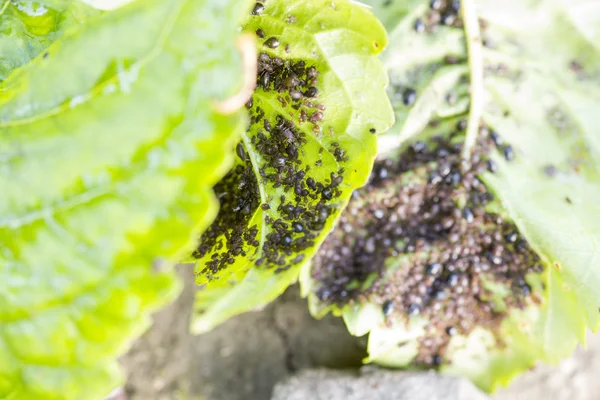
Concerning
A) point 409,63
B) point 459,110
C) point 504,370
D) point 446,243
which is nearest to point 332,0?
point 409,63

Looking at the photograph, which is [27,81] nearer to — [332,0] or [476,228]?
[332,0]

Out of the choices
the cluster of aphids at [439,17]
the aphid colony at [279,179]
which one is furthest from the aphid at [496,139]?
the aphid colony at [279,179]

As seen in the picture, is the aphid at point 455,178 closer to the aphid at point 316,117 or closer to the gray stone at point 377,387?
the aphid at point 316,117

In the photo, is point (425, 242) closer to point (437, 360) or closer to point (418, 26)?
point (437, 360)

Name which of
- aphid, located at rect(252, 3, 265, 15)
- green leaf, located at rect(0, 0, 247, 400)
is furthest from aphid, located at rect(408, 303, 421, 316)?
green leaf, located at rect(0, 0, 247, 400)

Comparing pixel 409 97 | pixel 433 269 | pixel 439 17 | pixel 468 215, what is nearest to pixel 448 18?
pixel 439 17

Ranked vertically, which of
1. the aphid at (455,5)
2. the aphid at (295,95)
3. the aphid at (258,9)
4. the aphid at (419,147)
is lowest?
the aphid at (419,147)
